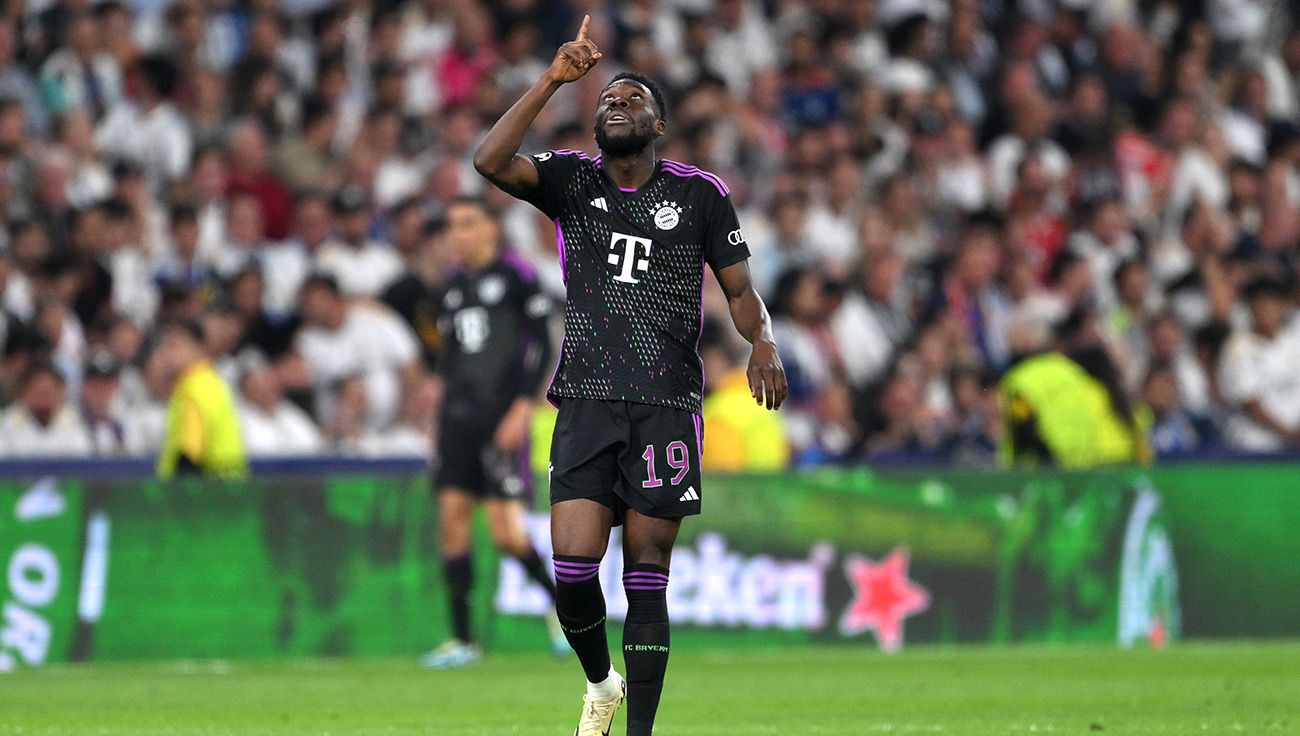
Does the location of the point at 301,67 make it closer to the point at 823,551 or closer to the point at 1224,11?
the point at 823,551

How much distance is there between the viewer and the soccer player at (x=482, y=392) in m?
12.9

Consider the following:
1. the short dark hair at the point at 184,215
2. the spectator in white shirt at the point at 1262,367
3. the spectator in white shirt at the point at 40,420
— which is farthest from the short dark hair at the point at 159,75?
the spectator in white shirt at the point at 1262,367

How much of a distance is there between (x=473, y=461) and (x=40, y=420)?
11.0 ft

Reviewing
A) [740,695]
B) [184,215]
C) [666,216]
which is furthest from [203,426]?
[666,216]

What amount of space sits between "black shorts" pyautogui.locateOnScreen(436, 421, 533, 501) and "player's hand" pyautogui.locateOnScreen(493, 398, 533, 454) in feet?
0.24

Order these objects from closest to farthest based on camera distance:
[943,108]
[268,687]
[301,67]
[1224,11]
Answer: [268,687]
[301,67]
[943,108]
[1224,11]

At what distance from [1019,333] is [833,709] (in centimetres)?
562

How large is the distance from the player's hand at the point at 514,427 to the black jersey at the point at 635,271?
16.1ft

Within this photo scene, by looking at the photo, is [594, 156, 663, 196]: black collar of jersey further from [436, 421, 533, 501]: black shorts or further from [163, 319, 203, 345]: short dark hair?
[163, 319, 203, 345]: short dark hair

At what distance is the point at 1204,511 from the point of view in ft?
49.2

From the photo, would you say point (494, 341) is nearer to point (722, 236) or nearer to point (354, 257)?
point (354, 257)

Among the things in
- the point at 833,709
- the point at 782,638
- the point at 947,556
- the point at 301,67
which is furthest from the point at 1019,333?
the point at 301,67

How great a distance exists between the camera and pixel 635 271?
771cm

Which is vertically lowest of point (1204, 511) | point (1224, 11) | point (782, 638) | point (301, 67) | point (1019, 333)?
point (782, 638)
